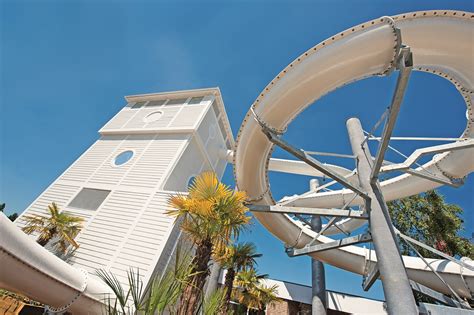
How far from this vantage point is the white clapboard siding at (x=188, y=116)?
597 inches

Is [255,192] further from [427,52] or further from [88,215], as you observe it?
[88,215]

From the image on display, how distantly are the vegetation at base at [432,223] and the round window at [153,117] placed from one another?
1902 cm

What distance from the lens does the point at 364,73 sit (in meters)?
4.77

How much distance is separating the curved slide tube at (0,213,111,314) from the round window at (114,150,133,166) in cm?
885

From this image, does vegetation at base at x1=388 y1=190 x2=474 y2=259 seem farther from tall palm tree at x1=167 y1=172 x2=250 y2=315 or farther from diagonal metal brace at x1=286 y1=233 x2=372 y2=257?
tall palm tree at x1=167 y1=172 x2=250 y2=315

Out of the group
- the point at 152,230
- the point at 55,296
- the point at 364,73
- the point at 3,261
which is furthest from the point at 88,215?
the point at 364,73

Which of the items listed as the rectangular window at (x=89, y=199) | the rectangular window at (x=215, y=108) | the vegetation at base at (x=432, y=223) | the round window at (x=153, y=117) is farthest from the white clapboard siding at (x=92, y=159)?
the vegetation at base at (x=432, y=223)

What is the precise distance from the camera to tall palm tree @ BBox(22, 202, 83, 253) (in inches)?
400

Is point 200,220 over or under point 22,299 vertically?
over

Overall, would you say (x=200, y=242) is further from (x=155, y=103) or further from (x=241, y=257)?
(x=155, y=103)

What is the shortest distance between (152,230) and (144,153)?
5.68m

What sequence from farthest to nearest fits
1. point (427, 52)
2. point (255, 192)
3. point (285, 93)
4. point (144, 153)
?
point (144, 153) → point (255, 192) → point (285, 93) → point (427, 52)

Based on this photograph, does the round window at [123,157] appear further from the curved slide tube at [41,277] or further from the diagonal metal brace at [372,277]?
the diagonal metal brace at [372,277]

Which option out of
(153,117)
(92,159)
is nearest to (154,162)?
(92,159)
